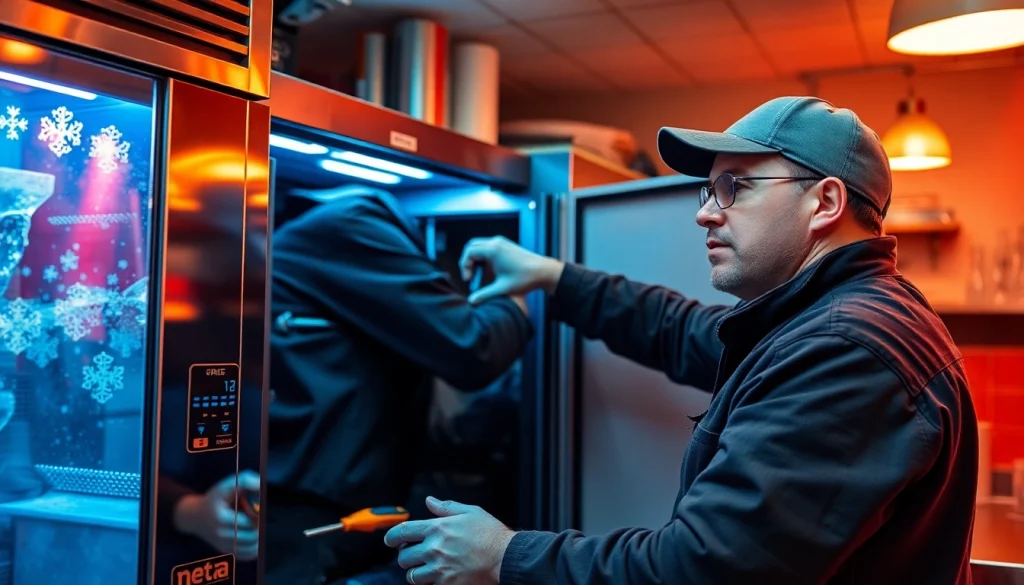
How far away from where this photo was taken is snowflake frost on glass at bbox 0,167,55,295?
1.17m

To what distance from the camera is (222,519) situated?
122 cm

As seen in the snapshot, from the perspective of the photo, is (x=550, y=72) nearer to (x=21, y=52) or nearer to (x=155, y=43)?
(x=155, y=43)

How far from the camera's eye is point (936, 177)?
10.7ft

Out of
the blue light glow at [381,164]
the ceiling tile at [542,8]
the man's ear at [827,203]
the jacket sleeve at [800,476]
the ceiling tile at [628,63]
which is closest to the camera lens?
the jacket sleeve at [800,476]

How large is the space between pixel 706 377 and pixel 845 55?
1821 millimetres

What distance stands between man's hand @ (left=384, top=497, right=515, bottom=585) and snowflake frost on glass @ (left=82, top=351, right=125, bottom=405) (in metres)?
0.42

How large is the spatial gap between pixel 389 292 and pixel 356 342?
0.13m

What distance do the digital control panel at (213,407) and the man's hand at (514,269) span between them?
644mm

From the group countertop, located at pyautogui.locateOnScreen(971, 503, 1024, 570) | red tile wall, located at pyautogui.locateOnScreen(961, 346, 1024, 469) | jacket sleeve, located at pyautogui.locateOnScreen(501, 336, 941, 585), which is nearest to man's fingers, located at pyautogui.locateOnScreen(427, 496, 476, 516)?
jacket sleeve, located at pyautogui.locateOnScreen(501, 336, 941, 585)

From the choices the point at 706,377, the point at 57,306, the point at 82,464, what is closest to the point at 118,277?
the point at 57,306

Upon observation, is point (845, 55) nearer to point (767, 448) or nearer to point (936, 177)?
point (936, 177)

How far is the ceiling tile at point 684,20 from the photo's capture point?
8.25 ft

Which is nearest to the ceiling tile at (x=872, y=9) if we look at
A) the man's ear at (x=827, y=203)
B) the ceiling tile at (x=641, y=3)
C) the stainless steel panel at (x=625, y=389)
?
the ceiling tile at (x=641, y=3)

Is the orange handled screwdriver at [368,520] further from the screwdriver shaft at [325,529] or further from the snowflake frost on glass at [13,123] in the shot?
the snowflake frost on glass at [13,123]
